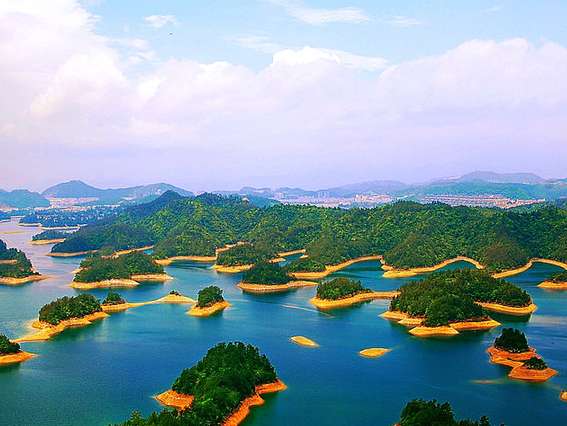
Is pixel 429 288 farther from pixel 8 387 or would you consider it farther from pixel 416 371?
pixel 8 387

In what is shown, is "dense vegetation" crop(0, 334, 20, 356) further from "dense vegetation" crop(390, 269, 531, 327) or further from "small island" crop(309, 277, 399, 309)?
"dense vegetation" crop(390, 269, 531, 327)

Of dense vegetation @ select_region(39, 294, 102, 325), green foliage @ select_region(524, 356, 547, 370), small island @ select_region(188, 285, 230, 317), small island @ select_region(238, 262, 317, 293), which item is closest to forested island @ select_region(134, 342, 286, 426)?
green foliage @ select_region(524, 356, 547, 370)

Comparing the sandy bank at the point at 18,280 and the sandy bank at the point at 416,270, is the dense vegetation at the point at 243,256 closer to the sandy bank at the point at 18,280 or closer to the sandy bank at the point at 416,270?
the sandy bank at the point at 416,270

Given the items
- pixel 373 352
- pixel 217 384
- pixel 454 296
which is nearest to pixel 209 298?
pixel 373 352

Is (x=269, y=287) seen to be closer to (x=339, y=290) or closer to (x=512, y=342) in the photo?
(x=339, y=290)

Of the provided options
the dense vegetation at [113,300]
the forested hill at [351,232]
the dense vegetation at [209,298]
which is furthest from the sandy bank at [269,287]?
the dense vegetation at [113,300]
